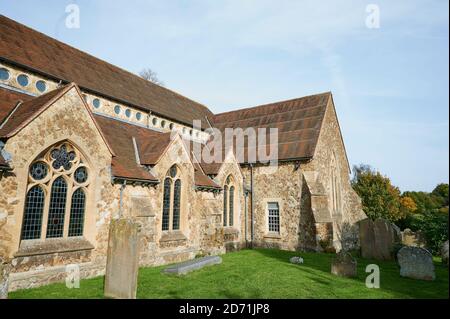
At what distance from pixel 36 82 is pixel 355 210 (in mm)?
24198

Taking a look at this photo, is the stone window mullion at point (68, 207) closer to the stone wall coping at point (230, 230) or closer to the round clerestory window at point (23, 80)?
the round clerestory window at point (23, 80)

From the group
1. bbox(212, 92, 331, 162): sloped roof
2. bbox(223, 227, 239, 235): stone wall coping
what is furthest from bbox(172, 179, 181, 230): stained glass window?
bbox(212, 92, 331, 162): sloped roof

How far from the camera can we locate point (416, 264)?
37.7 ft

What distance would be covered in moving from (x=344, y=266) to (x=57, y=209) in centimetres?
1166

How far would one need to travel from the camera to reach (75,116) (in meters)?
11.1

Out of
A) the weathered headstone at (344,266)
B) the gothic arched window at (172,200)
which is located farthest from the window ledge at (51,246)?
the weathered headstone at (344,266)

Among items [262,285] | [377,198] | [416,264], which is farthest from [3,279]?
[377,198]

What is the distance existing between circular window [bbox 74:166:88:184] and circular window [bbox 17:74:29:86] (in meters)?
5.36

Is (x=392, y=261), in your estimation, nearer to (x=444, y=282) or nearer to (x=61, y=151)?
(x=444, y=282)

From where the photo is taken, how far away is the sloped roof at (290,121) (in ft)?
66.7

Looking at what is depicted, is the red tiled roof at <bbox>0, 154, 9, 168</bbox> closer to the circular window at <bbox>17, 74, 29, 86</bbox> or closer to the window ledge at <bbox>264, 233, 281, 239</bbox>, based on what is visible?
the circular window at <bbox>17, 74, 29, 86</bbox>

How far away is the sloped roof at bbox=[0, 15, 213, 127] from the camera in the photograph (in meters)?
13.7

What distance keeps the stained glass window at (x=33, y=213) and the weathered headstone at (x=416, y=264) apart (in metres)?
→ 14.5
